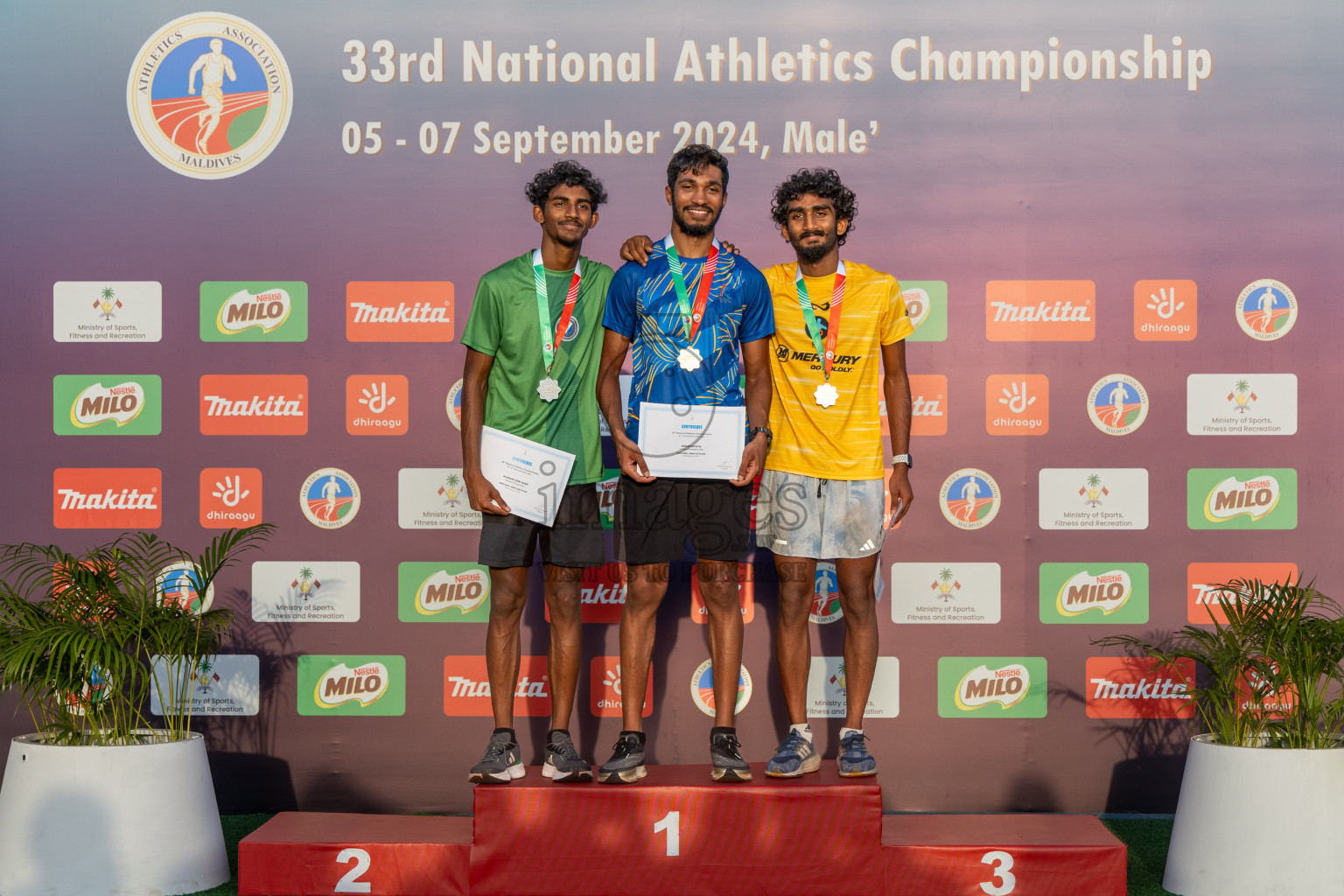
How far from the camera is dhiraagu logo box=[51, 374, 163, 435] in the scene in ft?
12.7

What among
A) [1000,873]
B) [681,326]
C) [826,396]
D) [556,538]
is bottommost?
[1000,873]

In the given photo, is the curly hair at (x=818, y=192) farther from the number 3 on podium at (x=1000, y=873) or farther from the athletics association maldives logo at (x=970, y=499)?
the number 3 on podium at (x=1000, y=873)

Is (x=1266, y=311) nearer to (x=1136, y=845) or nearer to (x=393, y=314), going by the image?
(x=1136, y=845)

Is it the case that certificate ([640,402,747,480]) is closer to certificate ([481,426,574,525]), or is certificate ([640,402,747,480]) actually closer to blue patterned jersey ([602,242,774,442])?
blue patterned jersey ([602,242,774,442])

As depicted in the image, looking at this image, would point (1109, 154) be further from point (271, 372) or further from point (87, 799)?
point (87, 799)

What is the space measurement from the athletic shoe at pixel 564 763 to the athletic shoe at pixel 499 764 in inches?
3.4

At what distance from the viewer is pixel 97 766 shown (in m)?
2.99

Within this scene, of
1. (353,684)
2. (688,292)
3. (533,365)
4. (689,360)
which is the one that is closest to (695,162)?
(688,292)

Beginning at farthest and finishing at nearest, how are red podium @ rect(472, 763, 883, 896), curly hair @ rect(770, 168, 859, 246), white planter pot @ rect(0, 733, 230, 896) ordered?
curly hair @ rect(770, 168, 859, 246) < white planter pot @ rect(0, 733, 230, 896) < red podium @ rect(472, 763, 883, 896)

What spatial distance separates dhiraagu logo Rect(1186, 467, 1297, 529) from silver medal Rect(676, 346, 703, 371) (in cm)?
201

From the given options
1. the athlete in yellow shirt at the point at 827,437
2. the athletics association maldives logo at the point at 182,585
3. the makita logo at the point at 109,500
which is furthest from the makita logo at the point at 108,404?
the athlete in yellow shirt at the point at 827,437

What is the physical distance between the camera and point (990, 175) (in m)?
3.84

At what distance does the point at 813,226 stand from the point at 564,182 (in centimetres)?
72

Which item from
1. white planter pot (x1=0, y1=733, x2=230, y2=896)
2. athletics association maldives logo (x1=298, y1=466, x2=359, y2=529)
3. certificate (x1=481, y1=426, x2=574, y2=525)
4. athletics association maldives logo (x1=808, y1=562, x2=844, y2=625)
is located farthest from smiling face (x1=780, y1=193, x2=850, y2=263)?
white planter pot (x1=0, y1=733, x2=230, y2=896)
